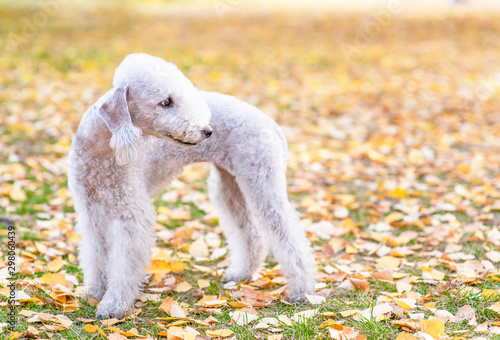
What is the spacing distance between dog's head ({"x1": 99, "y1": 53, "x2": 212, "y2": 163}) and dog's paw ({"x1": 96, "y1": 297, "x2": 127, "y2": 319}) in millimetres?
858

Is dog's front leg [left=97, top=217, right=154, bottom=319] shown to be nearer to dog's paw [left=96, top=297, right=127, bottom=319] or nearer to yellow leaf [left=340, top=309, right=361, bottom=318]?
dog's paw [left=96, top=297, right=127, bottom=319]

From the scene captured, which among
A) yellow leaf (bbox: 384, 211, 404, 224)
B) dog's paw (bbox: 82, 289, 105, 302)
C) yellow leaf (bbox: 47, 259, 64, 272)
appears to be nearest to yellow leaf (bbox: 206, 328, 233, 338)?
dog's paw (bbox: 82, 289, 105, 302)

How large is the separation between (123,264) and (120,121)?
845 mm

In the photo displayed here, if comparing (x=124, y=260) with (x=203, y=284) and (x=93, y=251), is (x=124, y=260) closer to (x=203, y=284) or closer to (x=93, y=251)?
(x=93, y=251)

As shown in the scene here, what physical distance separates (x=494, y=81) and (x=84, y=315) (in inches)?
335

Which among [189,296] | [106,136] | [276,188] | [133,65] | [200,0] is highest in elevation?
[200,0]

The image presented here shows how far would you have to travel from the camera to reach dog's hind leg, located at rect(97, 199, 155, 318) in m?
2.87

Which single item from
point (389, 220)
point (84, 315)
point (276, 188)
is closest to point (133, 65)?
point (276, 188)

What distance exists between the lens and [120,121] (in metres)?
2.54

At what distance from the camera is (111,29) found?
13234mm

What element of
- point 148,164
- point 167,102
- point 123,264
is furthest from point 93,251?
point 167,102

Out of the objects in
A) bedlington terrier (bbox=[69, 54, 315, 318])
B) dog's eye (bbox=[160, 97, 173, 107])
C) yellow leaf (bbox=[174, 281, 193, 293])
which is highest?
dog's eye (bbox=[160, 97, 173, 107])

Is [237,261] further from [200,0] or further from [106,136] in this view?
[200,0]

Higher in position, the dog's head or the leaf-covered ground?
the dog's head
